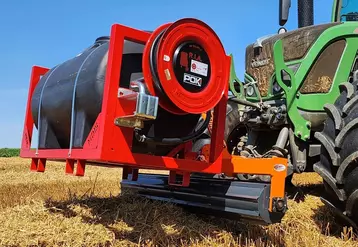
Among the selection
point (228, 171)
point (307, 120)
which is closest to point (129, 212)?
point (228, 171)

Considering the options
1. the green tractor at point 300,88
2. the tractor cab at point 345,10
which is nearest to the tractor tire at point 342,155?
the green tractor at point 300,88

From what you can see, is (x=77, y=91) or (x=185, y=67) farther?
(x=77, y=91)

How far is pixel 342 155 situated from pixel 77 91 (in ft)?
6.27

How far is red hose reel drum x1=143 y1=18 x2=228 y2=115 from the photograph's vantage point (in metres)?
2.56

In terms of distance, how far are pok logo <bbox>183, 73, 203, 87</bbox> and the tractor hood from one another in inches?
73.8

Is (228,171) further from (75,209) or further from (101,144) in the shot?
(75,209)

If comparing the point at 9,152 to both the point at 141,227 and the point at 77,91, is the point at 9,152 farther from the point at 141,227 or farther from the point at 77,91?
the point at 77,91

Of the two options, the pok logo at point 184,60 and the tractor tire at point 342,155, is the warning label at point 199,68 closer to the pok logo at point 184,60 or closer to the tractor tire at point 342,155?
the pok logo at point 184,60

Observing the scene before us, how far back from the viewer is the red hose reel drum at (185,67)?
2.56 metres

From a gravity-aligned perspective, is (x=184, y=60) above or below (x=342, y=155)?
above

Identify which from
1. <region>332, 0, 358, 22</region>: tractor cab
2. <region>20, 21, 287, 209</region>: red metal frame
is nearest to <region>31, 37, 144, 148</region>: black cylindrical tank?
<region>20, 21, 287, 209</region>: red metal frame

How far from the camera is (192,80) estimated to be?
8.83ft

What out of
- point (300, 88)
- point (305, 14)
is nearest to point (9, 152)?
point (305, 14)

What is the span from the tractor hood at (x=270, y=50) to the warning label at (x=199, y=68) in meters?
1.82
